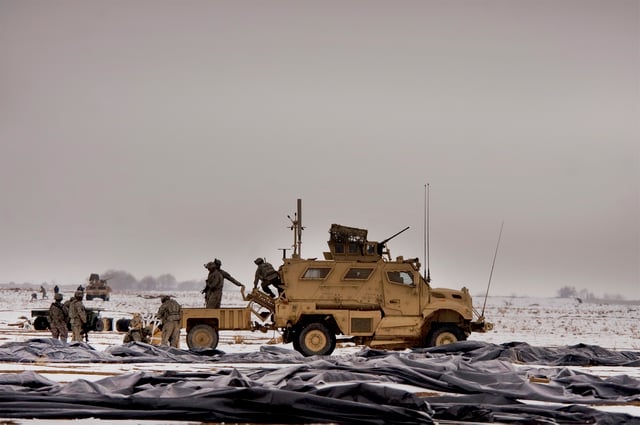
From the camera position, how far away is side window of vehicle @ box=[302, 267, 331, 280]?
21.0 m

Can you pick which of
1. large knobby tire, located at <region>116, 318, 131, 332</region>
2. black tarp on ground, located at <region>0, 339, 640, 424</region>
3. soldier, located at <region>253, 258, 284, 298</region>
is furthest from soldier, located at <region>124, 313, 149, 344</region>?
black tarp on ground, located at <region>0, 339, 640, 424</region>

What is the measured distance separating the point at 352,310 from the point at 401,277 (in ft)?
4.80

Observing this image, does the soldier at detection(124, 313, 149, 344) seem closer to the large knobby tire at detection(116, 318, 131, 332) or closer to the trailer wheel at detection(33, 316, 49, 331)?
the large knobby tire at detection(116, 318, 131, 332)

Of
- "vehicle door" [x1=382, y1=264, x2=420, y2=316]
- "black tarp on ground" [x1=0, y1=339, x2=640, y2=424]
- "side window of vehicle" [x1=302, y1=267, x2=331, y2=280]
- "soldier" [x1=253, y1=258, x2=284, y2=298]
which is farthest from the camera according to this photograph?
"soldier" [x1=253, y1=258, x2=284, y2=298]

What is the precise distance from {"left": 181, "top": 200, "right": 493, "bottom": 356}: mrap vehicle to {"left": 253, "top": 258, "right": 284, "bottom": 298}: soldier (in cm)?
18

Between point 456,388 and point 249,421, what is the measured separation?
3.52 m

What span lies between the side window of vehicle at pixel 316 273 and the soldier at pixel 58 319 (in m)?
6.14

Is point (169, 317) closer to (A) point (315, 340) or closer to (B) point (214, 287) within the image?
(B) point (214, 287)

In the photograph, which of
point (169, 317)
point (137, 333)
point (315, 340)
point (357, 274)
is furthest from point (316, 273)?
point (137, 333)

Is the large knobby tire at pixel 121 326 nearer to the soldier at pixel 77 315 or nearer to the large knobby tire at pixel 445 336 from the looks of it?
the soldier at pixel 77 315

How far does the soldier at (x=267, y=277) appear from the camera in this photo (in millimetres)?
21203

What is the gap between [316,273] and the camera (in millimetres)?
21000

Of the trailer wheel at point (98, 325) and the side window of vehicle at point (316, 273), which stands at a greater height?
the side window of vehicle at point (316, 273)

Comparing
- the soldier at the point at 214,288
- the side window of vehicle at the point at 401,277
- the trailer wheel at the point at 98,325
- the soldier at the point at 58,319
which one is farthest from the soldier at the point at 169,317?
the trailer wheel at the point at 98,325
